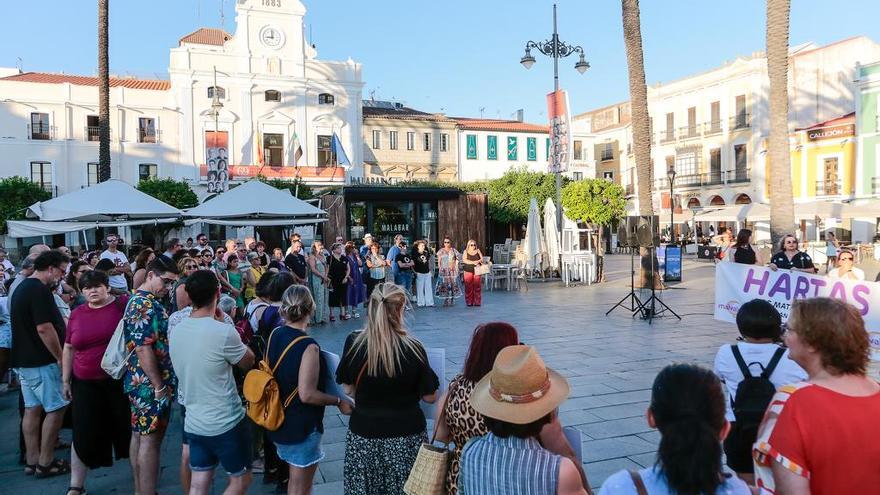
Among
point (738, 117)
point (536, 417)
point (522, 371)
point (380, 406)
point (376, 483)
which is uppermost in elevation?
point (738, 117)

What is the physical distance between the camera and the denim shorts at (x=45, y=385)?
187 inches

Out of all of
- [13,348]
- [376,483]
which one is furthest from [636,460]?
[13,348]

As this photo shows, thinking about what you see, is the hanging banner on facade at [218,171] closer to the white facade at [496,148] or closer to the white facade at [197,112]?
the white facade at [197,112]

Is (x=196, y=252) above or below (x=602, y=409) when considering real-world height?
above

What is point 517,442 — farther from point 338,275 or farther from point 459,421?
point 338,275

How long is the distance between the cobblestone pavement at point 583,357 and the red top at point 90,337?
3.16 feet

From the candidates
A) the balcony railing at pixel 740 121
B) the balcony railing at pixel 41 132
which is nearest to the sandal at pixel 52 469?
the balcony railing at pixel 41 132

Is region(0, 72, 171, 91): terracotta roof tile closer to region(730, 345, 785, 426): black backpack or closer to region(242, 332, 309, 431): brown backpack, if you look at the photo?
region(242, 332, 309, 431): brown backpack

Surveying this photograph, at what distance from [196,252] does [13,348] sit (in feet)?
16.9

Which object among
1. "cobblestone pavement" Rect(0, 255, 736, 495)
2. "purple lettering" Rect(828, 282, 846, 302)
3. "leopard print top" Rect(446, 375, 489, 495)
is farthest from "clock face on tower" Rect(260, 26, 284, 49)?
"leopard print top" Rect(446, 375, 489, 495)

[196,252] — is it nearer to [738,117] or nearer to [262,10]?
[262,10]

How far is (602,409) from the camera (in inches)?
232

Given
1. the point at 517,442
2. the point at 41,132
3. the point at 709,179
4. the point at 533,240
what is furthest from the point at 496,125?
the point at 517,442

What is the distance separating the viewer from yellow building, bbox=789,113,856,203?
32562 mm
